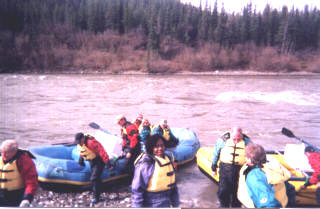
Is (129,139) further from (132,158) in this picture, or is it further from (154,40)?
(154,40)

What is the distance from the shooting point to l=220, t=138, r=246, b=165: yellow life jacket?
2996mm

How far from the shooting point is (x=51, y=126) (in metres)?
8.91


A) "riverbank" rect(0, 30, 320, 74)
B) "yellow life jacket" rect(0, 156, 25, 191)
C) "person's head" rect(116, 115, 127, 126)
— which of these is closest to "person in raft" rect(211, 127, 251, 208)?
"person's head" rect(116, 115, 127, 126)

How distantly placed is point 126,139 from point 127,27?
42.2 metres

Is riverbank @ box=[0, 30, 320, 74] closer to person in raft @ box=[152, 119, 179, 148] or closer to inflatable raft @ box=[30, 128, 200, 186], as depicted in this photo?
inflatable raft @ box=[30, 128, 200, 186]

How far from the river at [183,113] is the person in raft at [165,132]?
56 cm

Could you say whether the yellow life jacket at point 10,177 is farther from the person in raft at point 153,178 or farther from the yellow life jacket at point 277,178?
the yellow life jacket at point 277,178

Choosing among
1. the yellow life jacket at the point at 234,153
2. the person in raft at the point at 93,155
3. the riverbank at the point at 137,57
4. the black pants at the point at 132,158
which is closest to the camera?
the yellow life jacket at the point at 234,153

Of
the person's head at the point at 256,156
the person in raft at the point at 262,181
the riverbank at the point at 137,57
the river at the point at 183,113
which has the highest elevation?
the riverbank at the point at 137,57

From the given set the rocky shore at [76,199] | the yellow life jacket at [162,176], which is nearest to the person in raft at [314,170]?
the yellow life jacket at [162,176]

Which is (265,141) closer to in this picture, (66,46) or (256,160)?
(256,160)

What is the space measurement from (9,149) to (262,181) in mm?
2082

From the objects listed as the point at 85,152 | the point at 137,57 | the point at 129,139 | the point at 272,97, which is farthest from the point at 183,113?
the point at 137,57

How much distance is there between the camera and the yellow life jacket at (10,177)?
2350 mm
